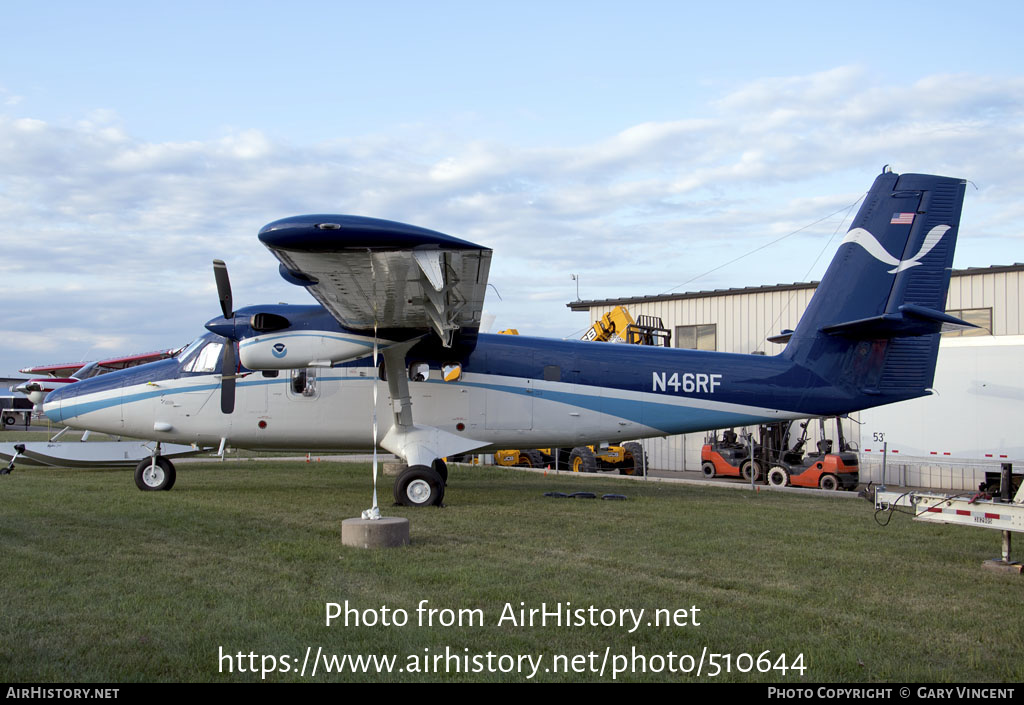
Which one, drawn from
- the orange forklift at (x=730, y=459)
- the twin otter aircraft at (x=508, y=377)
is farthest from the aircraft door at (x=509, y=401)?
the orange forklift at (x=730, y=459)

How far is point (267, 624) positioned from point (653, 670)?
2719 millimetres

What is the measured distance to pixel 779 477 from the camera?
21.2m

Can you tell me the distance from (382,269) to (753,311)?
19928mm

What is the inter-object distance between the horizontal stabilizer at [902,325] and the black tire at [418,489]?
7299mm

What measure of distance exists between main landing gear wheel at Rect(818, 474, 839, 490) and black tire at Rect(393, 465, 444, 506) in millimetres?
12056

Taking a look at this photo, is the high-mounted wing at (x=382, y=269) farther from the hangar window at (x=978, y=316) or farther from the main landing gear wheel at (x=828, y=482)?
the hangar window at (x=978, y=316)

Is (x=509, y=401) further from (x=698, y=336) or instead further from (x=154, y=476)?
(x=698, y=336)

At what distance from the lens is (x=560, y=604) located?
6195mm

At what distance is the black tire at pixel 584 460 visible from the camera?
77.9 feet

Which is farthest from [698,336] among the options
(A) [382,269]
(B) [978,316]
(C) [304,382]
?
(A) [382,269]
